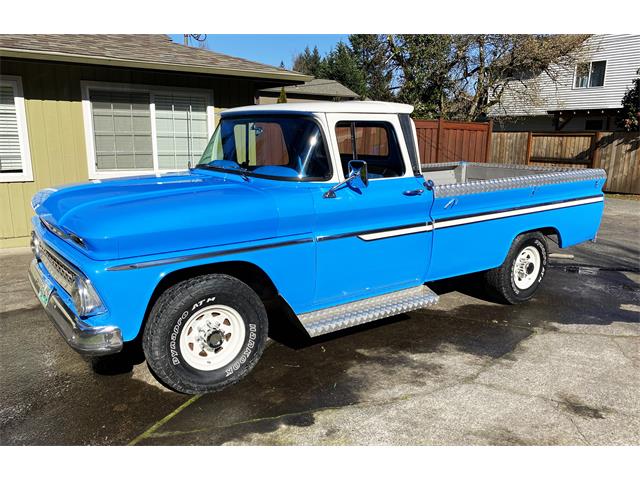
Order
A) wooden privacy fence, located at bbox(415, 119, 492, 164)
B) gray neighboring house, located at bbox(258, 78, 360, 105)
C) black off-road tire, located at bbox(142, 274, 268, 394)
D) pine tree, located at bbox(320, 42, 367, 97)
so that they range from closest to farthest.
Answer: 1. black off-road tire, located at bbox(142, 274, 268, 394)
2. wooden privacy fence, located at bbox(415, 119, 492, 164)
3. gray neighboring house, located at bbox(258, 78, 360, 105)
4. pine tree, located at bbox(320, 42, 367, 97)

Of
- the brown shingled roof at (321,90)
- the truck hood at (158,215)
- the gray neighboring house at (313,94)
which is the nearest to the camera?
the truck hood at (158,215)

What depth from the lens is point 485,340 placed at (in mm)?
4797

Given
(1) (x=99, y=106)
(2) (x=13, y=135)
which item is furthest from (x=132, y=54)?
(2) (x=13, y=135)

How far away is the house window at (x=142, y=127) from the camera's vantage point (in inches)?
348

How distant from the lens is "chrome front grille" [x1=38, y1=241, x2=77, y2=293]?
11.3 ft

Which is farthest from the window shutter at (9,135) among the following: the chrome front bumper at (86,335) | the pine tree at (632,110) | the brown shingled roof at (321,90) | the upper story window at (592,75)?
the upper story window at (592,75)

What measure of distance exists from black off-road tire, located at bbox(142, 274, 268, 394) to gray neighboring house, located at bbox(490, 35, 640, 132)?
21908 millimetres

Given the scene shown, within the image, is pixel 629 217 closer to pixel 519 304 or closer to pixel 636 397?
pixel 519 304

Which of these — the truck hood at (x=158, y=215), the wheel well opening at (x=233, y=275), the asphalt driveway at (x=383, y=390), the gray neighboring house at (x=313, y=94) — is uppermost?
the gray neighboring house at (x=313, y=94)

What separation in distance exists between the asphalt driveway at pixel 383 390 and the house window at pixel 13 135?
3587mm

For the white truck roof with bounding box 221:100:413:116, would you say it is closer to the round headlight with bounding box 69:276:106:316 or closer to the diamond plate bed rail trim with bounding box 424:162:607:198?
the diamond plate bed rail trim with bounding box 424:162:607:198

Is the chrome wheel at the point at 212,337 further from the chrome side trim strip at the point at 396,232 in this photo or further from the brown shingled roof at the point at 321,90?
the brown shingled roof at the point at 321,90

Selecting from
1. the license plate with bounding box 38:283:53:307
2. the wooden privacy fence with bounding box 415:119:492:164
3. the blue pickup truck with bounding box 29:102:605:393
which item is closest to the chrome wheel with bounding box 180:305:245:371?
the blue pickup truck with bounding box 29:102:605:393

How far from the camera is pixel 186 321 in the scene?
3520 mm
